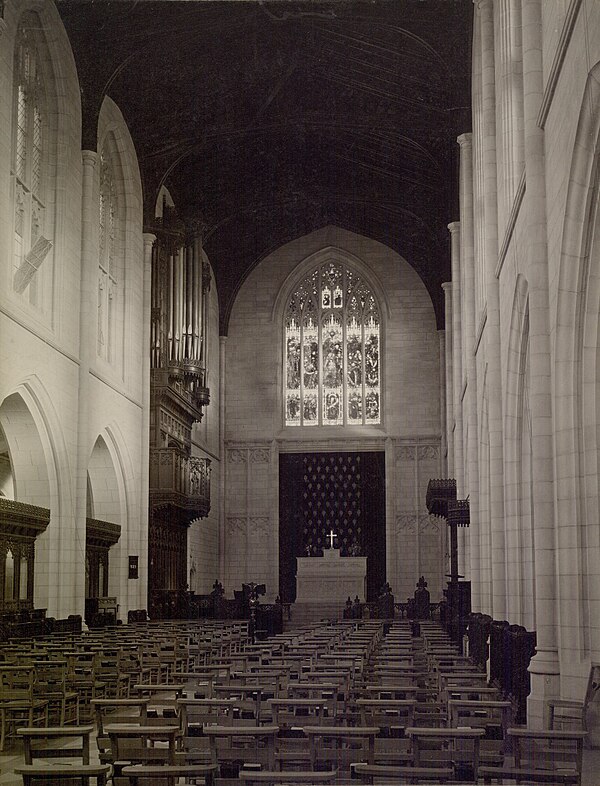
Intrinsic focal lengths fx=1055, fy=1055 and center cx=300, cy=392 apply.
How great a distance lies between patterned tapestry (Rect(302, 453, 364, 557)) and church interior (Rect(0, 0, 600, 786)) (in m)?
0.13

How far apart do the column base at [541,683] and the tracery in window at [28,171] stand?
12.1 m

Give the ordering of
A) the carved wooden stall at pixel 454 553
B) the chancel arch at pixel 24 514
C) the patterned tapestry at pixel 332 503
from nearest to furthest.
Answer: the chancel arch at pixel 24 514 < the carved wooden stall at pixel 454 553 < the patterned tapestry at pixel 332 503

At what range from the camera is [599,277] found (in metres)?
10.7

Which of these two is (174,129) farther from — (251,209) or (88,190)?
(251,209)

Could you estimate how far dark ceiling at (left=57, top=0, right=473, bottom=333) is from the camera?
23.0 m

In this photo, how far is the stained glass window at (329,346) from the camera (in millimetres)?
38969

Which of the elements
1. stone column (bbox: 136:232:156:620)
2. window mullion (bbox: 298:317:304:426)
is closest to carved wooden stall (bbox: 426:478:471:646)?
stone column (bbox: 136:232:156:620)

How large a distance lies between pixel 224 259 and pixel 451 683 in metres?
29.4

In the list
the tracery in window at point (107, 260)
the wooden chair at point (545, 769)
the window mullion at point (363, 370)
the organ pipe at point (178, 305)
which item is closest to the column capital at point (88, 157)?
the tracery in window at point (107, 260)

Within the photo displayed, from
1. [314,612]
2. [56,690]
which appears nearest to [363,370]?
[314,612]

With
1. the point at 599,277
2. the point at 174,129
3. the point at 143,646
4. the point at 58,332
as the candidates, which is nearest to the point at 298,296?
the point at 174,129

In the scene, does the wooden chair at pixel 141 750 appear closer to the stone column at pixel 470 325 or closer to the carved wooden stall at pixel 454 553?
the carved wooden stall at pixel 454 553

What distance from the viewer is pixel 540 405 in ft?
40.8

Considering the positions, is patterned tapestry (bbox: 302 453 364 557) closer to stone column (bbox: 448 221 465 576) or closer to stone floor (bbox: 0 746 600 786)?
stone column (bbox: 448 221 465 576)
